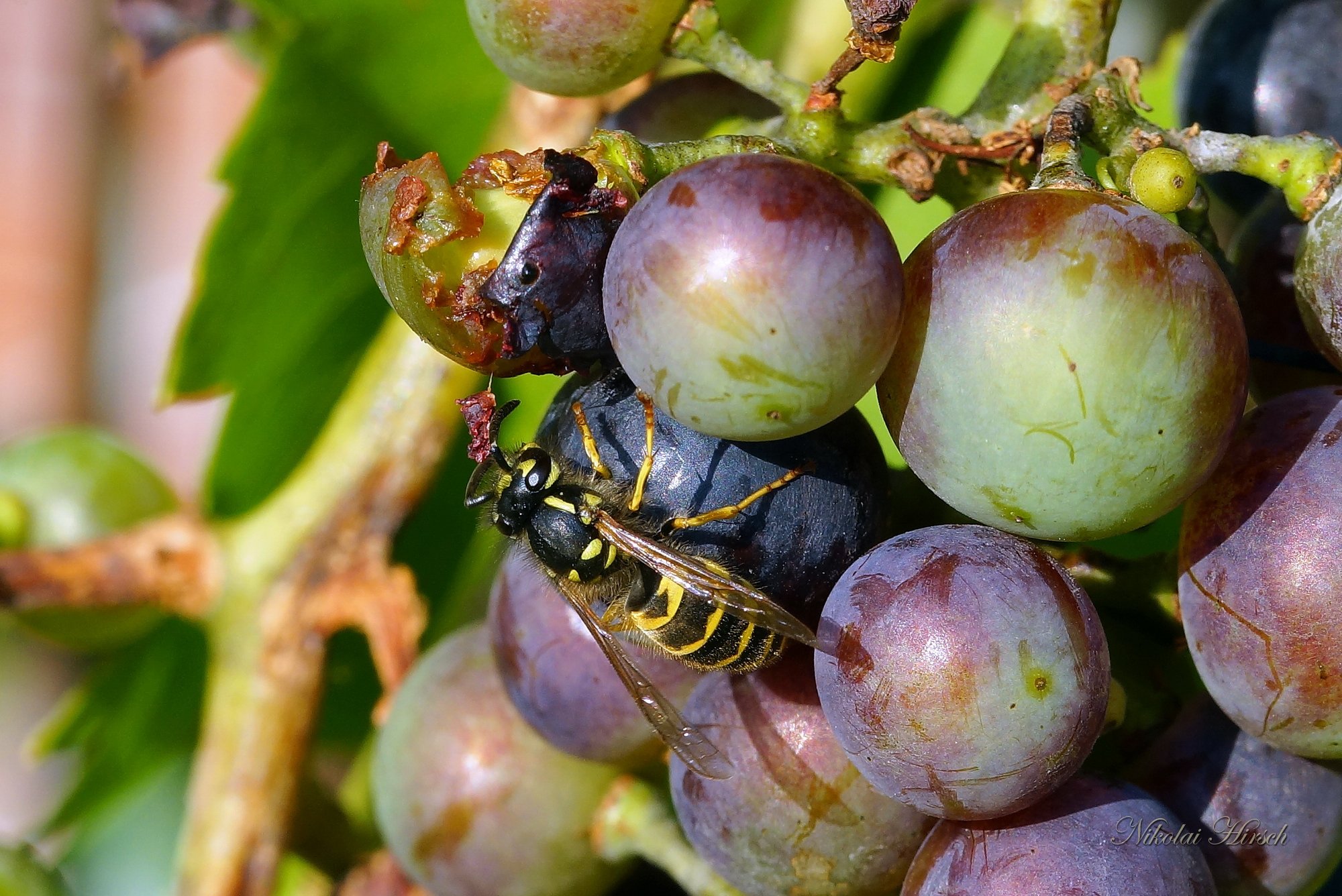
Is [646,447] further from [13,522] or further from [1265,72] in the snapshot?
[13,522]

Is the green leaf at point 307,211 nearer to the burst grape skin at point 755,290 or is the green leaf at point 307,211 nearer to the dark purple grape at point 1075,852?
the burst grape skin at point 755,290

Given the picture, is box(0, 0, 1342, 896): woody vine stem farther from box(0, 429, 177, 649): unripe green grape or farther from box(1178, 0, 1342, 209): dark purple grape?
box(1178, 0, 1342, 209): dark purple grape

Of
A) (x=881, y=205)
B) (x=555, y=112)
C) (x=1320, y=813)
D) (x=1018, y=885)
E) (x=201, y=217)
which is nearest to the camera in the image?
(x=1018, y=885)

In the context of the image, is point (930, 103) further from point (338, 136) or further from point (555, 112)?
point (338, 136)

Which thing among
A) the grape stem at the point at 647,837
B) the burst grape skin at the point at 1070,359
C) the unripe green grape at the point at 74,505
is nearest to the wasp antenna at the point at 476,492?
the grape stem at the point at 647,837

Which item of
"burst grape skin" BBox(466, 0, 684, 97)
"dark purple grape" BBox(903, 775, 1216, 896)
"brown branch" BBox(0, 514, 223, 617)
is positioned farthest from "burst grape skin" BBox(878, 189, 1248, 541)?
"brown branch" BBox(0, 514, 223, 617)

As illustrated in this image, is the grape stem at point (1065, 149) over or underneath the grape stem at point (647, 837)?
over

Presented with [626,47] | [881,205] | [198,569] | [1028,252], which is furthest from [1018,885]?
[198,569]
